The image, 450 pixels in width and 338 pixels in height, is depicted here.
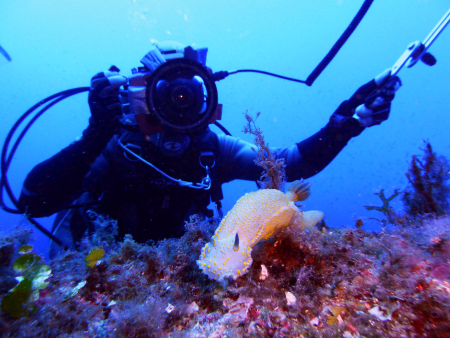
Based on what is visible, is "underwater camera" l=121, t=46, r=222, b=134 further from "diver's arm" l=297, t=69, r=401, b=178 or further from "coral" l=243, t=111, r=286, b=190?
"diver's arm" l=297, t=69, r=401, b=178

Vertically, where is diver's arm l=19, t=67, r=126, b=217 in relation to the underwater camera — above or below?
below

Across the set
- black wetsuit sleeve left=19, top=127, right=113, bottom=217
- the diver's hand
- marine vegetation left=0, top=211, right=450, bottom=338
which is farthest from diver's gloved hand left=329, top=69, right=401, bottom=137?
black wetsuit sleeve left=19, top=127, right=113, bottom=217

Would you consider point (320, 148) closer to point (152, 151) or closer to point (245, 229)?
point (245, 229)

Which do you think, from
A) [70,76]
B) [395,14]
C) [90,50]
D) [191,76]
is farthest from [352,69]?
[70,76]

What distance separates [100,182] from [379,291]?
353cm

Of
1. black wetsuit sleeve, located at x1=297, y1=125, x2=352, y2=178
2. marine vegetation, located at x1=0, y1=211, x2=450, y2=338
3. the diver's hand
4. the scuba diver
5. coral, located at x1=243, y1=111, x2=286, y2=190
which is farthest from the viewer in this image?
black wetsuit sleeve, located at x1=297, y1=125, x2=352, y2=178

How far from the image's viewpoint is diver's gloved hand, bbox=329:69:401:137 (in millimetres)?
2822

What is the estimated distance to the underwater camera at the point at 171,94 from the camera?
262cm

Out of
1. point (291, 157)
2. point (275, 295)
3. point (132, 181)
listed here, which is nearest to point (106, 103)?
point (132, 181)

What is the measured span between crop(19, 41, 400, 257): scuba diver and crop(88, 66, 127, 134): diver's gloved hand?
12mm

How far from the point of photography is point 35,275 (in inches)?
54.8

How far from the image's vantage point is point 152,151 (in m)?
3.22

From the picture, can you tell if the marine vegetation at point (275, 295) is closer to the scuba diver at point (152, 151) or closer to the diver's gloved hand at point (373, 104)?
the scuba diver at point (152, 151)

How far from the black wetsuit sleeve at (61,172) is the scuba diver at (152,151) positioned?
0.01 metres
